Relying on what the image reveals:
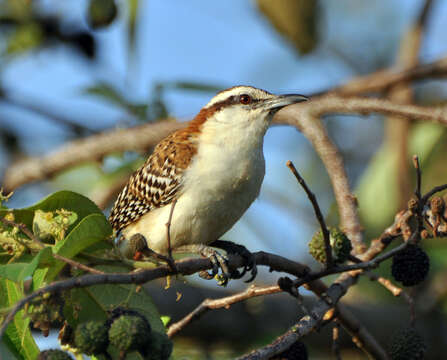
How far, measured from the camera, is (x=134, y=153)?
604 cm

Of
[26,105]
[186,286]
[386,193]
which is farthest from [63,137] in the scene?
[386,193]

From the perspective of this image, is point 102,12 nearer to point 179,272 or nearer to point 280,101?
point 280,101

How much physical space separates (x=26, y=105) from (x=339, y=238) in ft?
13.9

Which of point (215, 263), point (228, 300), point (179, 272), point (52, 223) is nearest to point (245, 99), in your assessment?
point (215, 263)

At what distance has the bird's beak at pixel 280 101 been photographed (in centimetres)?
428

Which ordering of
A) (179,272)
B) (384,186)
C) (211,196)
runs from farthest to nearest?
(384,186), (211,196), (179,272)

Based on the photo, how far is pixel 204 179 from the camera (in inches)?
157

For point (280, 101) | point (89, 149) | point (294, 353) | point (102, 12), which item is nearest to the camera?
point (294, 353)

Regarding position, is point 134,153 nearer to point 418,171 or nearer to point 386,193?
point 386,193

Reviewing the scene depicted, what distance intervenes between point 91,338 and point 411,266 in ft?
4.46

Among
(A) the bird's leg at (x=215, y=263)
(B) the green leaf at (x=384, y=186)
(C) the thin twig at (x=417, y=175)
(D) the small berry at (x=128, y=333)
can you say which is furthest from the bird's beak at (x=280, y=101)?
(D) the small berry at (x=128, y=333)

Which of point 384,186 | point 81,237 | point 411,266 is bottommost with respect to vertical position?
point 384,186

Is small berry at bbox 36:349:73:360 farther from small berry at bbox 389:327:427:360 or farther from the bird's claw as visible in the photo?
small berry at bbox 389:327:427:360

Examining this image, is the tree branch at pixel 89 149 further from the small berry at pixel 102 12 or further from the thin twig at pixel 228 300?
the thin twig at pixel 228 300
